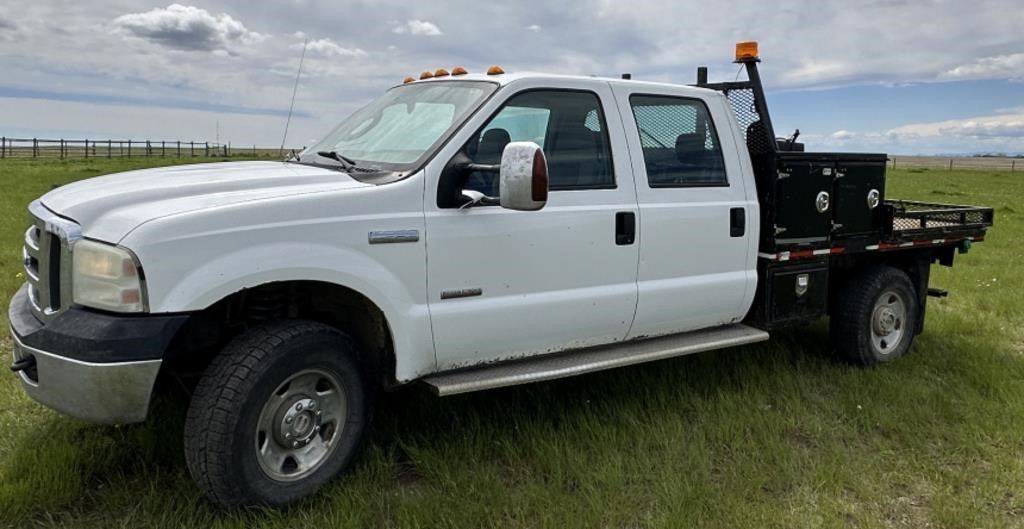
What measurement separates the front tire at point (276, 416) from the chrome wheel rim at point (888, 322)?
3.89 meters

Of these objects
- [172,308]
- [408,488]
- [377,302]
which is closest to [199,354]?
[172,308]

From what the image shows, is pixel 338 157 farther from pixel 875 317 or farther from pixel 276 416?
pixel 875 317

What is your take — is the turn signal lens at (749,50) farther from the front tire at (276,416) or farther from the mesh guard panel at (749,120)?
the front tire at (276,416)

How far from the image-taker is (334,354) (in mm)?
3402

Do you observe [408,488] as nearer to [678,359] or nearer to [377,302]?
[377,302]

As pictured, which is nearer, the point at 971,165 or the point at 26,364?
the point at 26,364

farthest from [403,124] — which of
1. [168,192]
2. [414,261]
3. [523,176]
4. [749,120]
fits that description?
[749,120]

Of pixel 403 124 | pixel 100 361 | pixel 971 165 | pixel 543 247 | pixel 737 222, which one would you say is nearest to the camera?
pixel 100 361

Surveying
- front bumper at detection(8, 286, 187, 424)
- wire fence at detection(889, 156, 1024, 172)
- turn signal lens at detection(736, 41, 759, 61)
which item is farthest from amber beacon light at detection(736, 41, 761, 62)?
wire fence at detection(889, 156, 1024, 172)

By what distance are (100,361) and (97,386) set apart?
0.11 m

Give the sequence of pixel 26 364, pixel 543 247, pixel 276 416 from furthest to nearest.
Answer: pixel 543 247 < pixel 276 416 < pixel 26 364

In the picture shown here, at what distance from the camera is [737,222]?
15.6 ft

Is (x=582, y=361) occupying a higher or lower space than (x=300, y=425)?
higher

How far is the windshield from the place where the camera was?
384 centimetres
